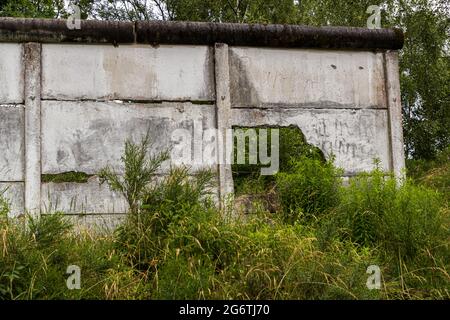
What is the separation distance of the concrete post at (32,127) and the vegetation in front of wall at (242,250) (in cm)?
51

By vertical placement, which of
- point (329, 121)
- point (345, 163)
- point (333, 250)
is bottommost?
point (333, 250)

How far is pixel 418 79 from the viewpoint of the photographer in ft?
53.6

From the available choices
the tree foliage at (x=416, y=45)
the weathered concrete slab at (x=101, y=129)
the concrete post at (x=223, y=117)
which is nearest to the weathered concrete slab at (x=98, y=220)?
the weathered concrete slab at (x=101, y=129)

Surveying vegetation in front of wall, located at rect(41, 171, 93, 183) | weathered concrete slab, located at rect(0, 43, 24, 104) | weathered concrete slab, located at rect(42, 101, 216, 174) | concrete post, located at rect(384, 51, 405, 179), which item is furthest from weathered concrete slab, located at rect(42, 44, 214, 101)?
concrete post, located at rect(384, 51, 405, 179)

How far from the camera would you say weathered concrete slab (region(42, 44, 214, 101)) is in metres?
7.80

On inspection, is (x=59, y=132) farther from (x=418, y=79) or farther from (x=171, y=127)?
(x=418, y=79)

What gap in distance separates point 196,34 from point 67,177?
87.3 inches

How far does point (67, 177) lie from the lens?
760 cm

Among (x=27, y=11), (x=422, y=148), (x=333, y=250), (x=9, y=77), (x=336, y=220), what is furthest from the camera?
(x=422, y=148)

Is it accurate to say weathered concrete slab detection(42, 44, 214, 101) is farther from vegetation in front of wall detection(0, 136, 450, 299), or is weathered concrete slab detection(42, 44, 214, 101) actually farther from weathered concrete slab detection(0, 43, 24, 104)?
vegetation in front of wall detection(0, 136, 450, 299)

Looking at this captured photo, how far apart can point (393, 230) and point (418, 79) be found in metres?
10.8

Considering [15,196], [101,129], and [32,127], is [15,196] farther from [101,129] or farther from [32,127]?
[101,129]

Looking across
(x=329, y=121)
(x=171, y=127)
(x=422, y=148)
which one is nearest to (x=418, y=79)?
(x=422, y=148)

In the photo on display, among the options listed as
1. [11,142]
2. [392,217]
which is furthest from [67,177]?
[392,217]
